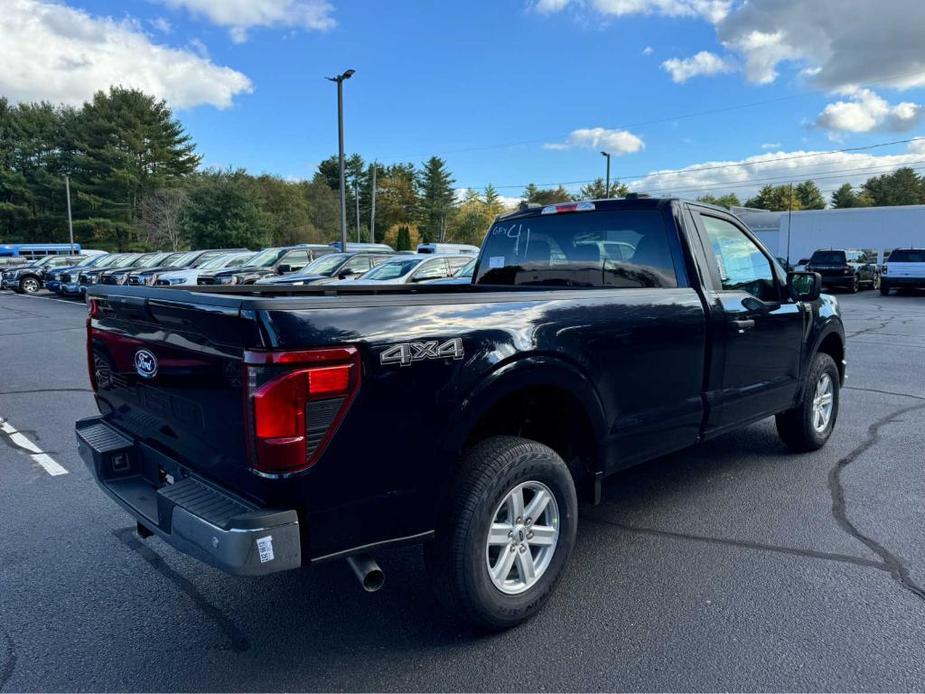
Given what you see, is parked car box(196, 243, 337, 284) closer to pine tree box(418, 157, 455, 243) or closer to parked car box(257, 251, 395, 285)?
parked car box(257, 251, 395, 285)

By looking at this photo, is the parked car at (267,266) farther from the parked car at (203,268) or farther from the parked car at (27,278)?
the parked car at (27,278)

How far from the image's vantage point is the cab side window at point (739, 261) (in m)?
4.17

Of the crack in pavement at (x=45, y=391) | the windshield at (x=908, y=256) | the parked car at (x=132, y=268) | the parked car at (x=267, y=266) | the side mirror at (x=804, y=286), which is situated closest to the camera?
the side mirror at (x=804, y=286)

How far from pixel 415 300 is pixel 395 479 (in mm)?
680

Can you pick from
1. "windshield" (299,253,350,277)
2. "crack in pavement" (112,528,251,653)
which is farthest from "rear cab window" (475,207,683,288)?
"windshield" (299,253,350,277)

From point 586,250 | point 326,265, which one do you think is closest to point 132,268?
point 326,265

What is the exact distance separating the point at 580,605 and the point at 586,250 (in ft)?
7.25

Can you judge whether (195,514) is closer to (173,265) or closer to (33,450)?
(33,450)

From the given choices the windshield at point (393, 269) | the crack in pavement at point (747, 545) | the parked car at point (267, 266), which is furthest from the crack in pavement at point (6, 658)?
the parked car at point (267, 266)

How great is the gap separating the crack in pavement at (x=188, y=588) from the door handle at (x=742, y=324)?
319 centimetres

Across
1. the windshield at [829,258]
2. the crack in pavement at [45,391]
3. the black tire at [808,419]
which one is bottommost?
the crack in pavement at [45,391]

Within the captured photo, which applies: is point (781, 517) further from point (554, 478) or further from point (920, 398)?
point (920, 398)

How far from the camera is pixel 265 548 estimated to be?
215 centimetres

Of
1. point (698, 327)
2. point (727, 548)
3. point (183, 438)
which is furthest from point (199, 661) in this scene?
point (698, 327)
